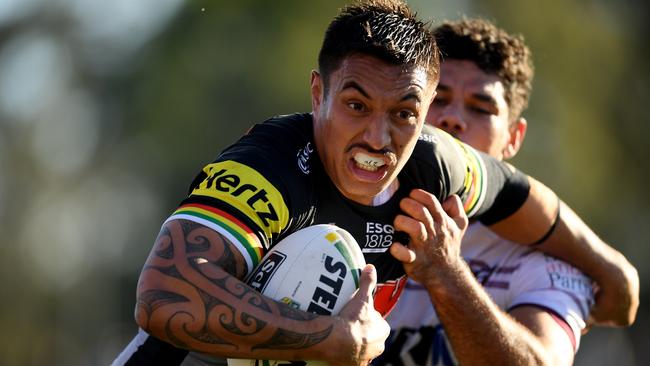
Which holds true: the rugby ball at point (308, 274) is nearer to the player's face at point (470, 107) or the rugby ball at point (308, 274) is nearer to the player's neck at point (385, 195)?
the player's neck at point (385, 195)

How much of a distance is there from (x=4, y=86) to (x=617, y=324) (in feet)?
59.9

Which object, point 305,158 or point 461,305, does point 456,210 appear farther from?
point 305,158

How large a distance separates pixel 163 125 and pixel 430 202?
864 inches

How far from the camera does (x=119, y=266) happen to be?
28.5 metres

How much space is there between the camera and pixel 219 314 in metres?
5.18

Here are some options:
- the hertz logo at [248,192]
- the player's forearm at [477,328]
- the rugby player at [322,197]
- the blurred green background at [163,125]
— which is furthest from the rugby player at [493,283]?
the blurred green background at [163,125]

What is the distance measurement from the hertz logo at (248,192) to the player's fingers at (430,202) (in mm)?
819

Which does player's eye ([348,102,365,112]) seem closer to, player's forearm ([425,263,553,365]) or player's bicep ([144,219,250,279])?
player's bicep ([144,219,250,279])

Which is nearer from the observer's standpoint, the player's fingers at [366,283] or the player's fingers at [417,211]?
the player's fingers at [366,283]

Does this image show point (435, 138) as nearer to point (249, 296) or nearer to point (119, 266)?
point (249, 296)

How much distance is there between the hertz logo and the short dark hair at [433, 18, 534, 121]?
9.20ft

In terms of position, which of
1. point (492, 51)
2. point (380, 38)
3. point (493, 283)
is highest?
point (492, 51)

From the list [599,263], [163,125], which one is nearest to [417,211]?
[599,263]

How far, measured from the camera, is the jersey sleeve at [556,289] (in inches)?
291
